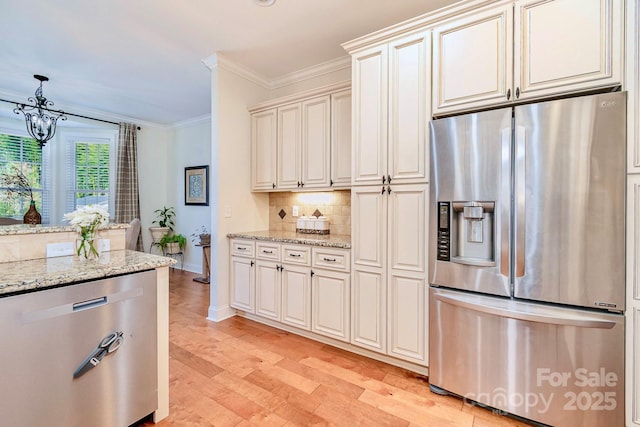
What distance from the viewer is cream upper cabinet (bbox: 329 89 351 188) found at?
284 centimetres

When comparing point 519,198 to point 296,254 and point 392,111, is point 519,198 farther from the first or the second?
point 296,254

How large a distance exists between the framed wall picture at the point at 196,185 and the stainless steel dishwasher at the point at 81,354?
12.8 feet

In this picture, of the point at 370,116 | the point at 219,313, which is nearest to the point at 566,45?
the point at 370,116

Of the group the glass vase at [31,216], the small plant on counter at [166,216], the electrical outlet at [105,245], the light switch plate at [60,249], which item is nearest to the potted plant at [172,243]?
the small plant on counter at [166,216]

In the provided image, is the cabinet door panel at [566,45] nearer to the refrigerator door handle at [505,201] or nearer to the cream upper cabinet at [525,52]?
the cream upper cabinet at [525,52]

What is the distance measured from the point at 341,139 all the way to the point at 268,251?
1370 mm

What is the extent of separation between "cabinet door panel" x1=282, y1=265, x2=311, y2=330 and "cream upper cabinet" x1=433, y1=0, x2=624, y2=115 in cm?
181

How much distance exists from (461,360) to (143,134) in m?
6.26

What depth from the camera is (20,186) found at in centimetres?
444

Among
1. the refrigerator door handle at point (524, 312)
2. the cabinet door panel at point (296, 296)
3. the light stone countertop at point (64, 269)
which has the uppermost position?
the light stone countertop at point (64, 269)

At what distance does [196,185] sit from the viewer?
5.38m

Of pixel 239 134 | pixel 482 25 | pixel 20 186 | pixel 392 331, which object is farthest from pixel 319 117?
pixel 20 186

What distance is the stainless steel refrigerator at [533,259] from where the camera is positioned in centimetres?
148

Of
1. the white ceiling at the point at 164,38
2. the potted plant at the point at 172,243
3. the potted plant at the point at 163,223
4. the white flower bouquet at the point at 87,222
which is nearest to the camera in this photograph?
the white flower bouquet at the point at 87,222
